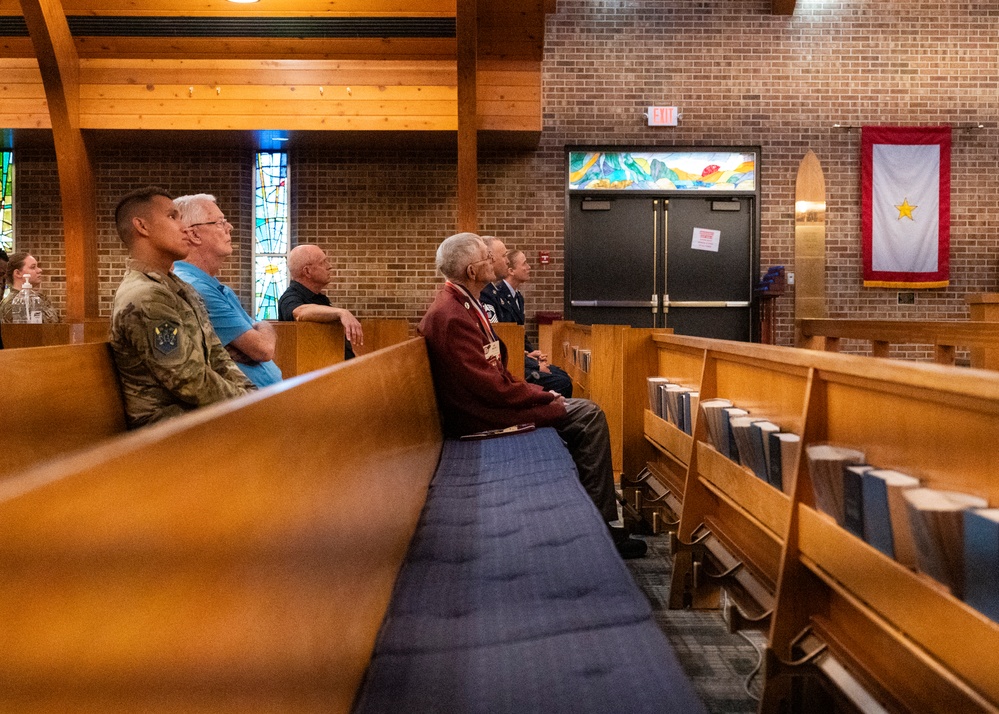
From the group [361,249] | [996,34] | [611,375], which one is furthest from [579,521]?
[996,34]

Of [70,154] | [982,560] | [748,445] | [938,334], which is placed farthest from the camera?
[70,154]

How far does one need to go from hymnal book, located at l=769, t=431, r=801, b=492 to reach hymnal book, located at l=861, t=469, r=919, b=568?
0.49 metres

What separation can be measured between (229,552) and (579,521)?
1486 mm

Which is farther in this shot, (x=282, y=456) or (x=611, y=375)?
(x=611, y=375)

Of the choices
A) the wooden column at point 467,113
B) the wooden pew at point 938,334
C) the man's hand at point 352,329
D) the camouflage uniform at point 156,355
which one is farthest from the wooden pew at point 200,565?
the wooden column at point 467,113

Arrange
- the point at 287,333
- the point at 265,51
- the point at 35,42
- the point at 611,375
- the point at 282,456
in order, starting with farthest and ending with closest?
1. the point at 265,51
2. the point at 35,42
3. the point at 611,375
4. the point at 287,333
5. the point at 282,456

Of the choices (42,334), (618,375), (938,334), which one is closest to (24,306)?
(42,334)

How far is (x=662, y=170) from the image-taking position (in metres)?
8.49

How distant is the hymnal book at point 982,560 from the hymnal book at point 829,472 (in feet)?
1.51

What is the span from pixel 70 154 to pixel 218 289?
5.03m

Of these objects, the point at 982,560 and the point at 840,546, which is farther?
the point at 840,546

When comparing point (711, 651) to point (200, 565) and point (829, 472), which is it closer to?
point (829, 472)

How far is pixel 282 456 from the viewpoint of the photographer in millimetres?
961

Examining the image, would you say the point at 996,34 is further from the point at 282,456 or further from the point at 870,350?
the point at 282,456
